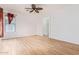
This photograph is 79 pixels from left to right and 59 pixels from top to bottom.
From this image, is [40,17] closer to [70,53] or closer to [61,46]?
[61,46]

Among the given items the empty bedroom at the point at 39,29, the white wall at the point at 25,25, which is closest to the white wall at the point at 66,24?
the empty bedroom at the point at 39,29

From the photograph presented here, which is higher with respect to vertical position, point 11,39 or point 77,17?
point 77,17

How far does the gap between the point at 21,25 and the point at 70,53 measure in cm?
87

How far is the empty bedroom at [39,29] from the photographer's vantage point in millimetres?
1930

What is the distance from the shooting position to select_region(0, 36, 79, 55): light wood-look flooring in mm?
1938

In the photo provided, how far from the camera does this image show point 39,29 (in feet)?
6.70

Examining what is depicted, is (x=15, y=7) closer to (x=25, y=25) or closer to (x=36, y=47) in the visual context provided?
(x=25, y=25)

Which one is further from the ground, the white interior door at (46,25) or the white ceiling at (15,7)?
the white ceiling at (15,7)

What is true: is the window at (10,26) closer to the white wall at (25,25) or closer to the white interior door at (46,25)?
the white wall at (25,25)
